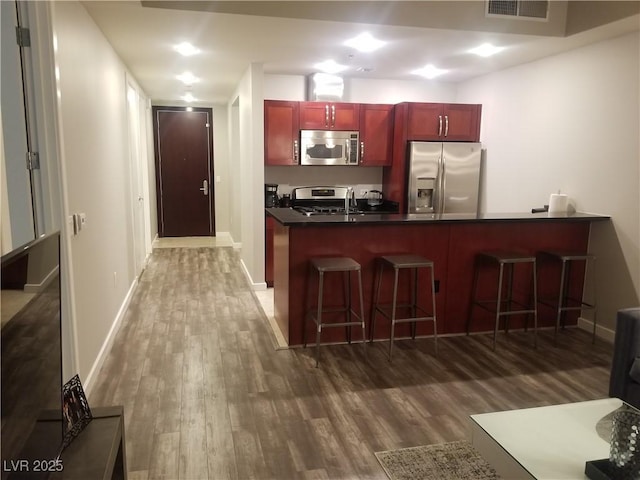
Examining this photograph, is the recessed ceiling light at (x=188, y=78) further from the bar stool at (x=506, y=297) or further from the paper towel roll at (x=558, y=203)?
the paper towel roll at (x=558, y=203)

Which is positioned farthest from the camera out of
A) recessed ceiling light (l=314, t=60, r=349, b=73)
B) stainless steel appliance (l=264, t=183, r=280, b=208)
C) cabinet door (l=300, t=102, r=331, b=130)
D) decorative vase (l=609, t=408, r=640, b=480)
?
stainless steel appliance (l=264, t=183, r=280, b=208)

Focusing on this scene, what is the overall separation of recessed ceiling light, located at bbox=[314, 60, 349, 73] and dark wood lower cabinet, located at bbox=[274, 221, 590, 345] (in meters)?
1.99

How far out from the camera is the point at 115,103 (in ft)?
14.2

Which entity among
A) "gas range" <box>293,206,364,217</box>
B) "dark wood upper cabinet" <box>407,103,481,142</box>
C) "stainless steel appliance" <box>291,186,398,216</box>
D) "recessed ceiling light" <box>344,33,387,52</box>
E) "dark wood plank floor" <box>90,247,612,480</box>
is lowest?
"dark wood plank floor" <box>90,247,612,480</box>

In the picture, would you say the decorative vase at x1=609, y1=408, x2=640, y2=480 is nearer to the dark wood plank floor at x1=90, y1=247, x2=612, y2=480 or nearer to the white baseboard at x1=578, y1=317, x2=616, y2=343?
the dark wood plank floor at x1=90, y1=247, x2=612, y2=480

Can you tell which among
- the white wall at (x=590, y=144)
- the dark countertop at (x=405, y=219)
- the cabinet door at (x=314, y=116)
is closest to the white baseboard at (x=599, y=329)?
the white wall at (x=590, y=144)

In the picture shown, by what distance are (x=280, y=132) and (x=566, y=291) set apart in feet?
11.1

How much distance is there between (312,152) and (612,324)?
3493 mm

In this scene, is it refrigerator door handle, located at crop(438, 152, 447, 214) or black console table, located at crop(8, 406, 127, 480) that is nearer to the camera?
black console table, located at crop(8, 406, 127, 480)

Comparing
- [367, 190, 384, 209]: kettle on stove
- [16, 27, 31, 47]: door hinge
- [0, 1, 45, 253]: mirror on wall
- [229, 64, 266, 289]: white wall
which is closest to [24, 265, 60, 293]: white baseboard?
[0, 1, 45, 253]: mirror on wall

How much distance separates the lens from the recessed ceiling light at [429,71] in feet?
17.1

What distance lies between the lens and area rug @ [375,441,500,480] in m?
2.19

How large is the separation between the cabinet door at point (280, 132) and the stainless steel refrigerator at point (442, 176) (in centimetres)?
138

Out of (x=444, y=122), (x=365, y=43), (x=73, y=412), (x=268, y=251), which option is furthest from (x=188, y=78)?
(x=73, y=412)
